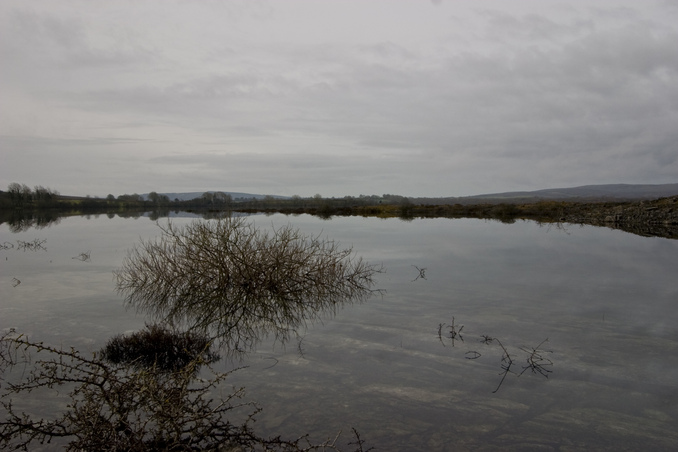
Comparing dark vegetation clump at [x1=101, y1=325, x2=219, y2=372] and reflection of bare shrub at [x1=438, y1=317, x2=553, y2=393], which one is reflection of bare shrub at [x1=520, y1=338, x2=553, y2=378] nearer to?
reflection of bare shrub at [x1=438, y1=317, x2=553, y2=393]

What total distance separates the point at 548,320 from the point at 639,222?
46.2 m

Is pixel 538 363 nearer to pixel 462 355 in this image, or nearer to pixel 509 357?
pixel 509 357

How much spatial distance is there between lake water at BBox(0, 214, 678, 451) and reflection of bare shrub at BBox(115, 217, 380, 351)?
3.58 feet

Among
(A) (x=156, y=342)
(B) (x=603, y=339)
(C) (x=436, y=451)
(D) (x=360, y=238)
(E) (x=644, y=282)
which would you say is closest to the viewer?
(C) (x=436, y=451)

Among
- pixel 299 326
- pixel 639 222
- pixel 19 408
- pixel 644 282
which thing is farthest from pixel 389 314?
pixel 639 222

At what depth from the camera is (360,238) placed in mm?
35812

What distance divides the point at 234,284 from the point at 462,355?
883 cm

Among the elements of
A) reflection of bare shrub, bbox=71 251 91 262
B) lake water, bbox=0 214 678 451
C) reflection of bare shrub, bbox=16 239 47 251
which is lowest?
lake water, bbox=0 214 678 451

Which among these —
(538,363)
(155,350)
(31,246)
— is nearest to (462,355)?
(538,363)

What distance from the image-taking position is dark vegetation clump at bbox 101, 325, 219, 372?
352 inches

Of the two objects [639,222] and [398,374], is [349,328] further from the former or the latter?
[639,222]

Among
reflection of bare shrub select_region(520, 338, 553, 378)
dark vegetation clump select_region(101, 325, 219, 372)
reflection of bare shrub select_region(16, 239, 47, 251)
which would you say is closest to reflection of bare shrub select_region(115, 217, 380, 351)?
dark vegetation clump select_region(101, 325, 219, 372)

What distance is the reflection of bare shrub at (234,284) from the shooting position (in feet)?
43.8

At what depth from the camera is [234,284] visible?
1584cm
